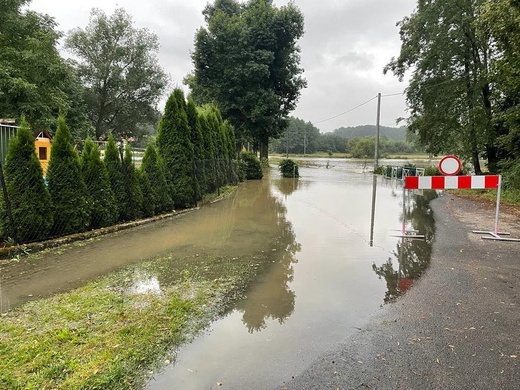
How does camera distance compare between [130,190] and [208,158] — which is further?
[208,158]

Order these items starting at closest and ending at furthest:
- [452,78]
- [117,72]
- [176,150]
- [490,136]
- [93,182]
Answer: [93,182], [176,150], [490,136], [452,78], [117,72]

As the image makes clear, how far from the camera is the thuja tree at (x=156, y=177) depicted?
332 inches

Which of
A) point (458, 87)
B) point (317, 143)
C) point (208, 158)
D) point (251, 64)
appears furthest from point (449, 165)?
point (317, 143)

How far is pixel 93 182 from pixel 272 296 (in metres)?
4.62

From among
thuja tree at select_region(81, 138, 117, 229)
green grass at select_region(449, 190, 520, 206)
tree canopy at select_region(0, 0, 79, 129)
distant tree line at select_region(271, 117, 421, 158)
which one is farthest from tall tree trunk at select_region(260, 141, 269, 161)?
distant tree line at select_region(271, 117, 421, 158)

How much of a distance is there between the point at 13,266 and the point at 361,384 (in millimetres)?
4783

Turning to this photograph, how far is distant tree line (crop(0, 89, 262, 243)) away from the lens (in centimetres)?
538

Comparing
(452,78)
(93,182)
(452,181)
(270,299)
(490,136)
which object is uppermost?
(452,78)

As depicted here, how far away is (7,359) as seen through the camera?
2492mm

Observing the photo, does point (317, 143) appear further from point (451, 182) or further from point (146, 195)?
point (451, 182)

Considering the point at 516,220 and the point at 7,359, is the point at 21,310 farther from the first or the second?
the point at 516,220

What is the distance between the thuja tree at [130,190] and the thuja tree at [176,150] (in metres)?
1.71

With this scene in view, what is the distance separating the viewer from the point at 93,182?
6.67m

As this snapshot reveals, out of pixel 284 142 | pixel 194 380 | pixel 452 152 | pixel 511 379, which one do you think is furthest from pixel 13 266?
pixel 284 142
